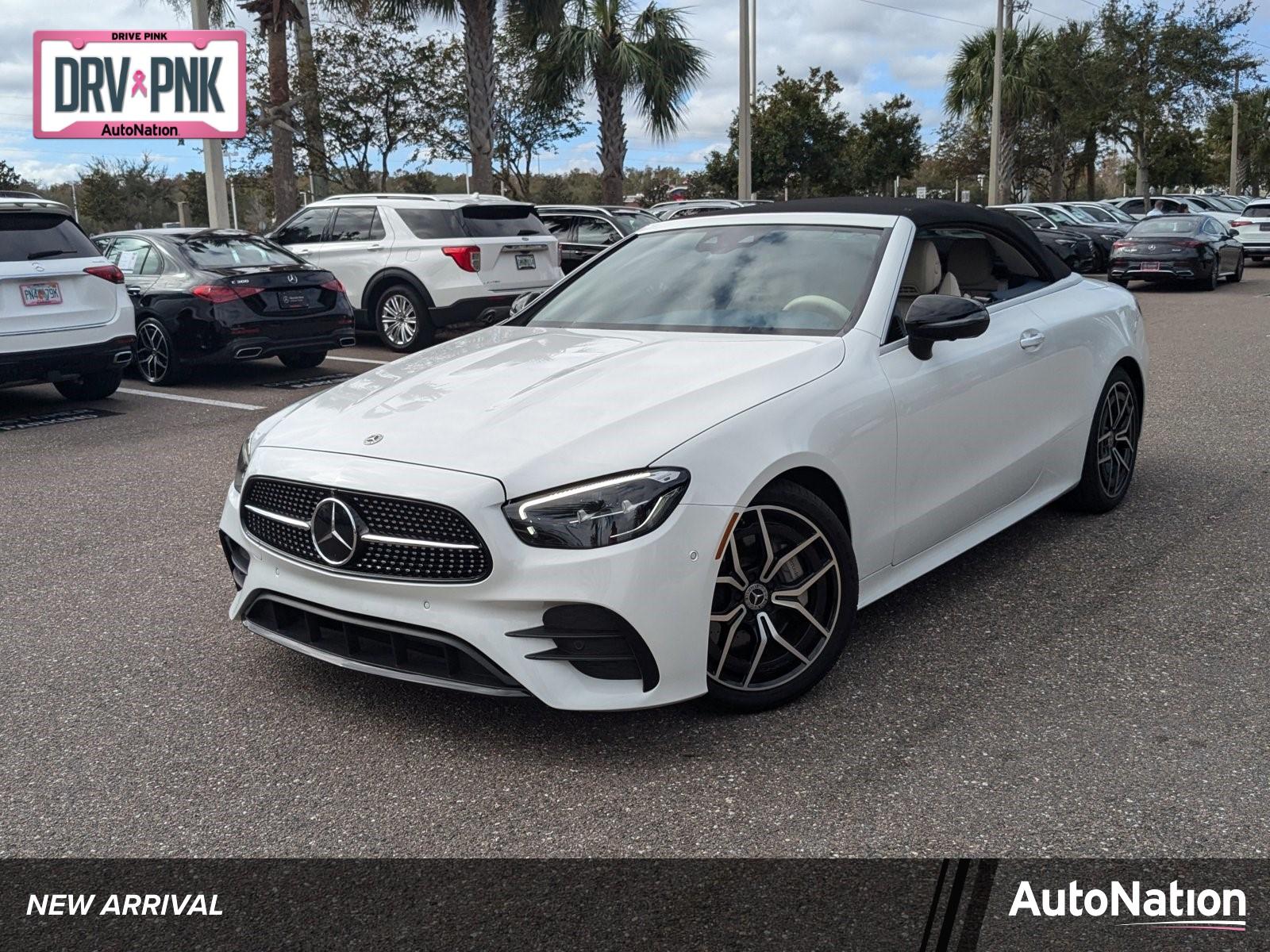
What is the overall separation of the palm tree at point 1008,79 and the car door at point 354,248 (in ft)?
108

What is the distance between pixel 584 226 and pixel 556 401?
1498cm

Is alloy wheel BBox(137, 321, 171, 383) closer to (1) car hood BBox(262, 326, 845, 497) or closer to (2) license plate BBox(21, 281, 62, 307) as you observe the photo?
(2) license plate BBox(21, 281, 62, 307)

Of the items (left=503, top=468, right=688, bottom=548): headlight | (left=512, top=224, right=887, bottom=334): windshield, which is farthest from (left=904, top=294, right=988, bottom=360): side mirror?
(left=503, top=468, right=688, bottom=548): headlight

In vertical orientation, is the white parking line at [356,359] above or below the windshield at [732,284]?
below

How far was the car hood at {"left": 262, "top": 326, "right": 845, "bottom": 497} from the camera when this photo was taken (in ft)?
11.4

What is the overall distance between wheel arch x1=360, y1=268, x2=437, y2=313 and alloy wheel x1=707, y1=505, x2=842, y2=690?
33.7ft

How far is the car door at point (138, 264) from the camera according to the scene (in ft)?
38.3

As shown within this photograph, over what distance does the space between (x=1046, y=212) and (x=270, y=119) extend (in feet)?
51.5

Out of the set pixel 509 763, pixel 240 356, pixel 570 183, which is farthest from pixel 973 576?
pixel 570 183

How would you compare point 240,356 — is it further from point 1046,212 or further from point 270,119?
point 1046,212

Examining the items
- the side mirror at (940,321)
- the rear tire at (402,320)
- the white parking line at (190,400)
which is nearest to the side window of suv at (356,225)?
the rear tire at (402,320)

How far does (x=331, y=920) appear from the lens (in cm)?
277

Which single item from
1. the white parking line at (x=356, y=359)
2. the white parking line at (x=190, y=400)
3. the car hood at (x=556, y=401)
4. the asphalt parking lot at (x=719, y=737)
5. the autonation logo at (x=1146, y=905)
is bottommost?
the autonation logo at (x=1146, y=905)

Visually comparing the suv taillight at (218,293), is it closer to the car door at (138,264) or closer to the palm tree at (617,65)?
the car door at (138,264)
